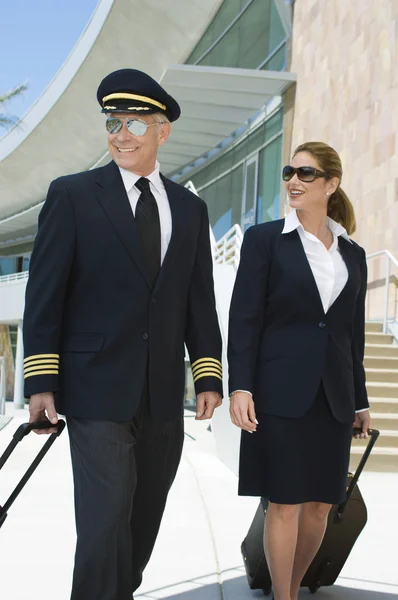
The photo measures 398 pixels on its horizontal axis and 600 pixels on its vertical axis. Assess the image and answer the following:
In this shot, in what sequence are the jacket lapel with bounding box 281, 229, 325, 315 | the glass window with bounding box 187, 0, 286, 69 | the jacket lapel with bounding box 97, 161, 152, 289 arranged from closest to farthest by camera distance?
1. the jacket lapel with bounding box 97, 161, 152, 289
2. the jacket lapel with bounding box 281, 229, 325, 315
3. the glass window with bounding box 187, 0, 286, 69

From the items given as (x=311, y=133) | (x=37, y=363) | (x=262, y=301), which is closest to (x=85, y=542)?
(x=37, y=363)

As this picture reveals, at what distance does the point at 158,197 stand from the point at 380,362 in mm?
8067

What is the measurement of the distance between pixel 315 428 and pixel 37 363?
120cm

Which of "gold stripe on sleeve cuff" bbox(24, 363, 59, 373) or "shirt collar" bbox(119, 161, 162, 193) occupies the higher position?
"shirt collar" bbox(119, 161, 162, 193)

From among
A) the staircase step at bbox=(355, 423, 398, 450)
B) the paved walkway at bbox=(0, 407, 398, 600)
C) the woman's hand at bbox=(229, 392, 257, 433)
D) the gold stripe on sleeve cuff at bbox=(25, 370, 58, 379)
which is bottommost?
the paved walkway at bbox=(0, 407, 398, 600)

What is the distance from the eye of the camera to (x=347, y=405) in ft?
11.3

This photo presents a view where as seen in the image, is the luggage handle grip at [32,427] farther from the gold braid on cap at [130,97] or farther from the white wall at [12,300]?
the white wall at [12,300]

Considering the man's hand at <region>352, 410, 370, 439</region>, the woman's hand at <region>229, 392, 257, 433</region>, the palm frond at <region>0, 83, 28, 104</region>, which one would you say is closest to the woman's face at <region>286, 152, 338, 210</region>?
the woman's hand at <region>229, 392, 257, 433</region>

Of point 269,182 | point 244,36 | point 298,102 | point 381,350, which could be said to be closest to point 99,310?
point 381,350

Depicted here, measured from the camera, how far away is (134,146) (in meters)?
3.10

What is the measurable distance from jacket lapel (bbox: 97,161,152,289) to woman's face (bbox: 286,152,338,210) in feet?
2.70

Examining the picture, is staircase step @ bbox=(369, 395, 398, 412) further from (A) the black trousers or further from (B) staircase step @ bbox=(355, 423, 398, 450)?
(A) the black trousers

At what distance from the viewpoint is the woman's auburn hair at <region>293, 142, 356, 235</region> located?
3.56m

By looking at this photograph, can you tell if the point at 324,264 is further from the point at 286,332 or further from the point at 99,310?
the point at 99,310
